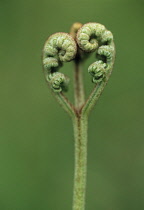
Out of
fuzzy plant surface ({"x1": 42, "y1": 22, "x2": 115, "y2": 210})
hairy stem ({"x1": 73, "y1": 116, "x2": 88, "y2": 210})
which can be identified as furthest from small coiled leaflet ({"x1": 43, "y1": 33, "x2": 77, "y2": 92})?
hairy stem ({"x1": 73, "y1": 116, "x2": 88, "y2": 210})

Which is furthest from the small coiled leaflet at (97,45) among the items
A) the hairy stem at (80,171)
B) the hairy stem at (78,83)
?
the hairy stem at (80,171)

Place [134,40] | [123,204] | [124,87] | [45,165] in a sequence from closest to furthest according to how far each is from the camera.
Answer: [123,204] < [45,165] < [124,87] < [134,40]

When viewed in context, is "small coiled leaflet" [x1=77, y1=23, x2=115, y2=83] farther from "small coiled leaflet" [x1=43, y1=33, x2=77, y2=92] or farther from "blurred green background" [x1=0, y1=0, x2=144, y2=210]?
"blurred green background" [x1=0, y1=0, x2=144, y2=210]

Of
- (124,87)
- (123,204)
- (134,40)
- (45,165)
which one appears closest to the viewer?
(123,204)

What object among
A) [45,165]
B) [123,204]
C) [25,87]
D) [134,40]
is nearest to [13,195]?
[45,165]

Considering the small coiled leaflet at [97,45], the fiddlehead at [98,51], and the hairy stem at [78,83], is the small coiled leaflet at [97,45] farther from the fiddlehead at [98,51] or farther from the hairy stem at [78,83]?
the hairy stem at [78,83]

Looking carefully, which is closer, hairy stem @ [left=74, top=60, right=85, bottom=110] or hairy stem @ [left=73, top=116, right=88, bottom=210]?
hairy stem @ [left=73, top=116, right=88, bottom=210]

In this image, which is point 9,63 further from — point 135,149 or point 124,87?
point 135,149
